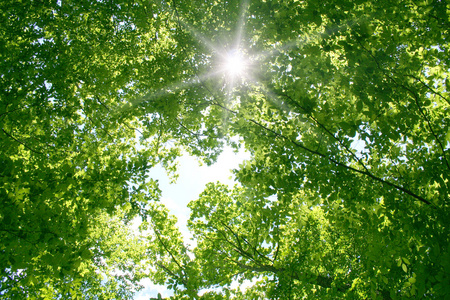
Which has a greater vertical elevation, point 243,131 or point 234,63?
point 234,63

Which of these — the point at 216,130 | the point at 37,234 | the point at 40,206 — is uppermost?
the point at 216,130

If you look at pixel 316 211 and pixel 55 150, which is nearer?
pixel 55 150

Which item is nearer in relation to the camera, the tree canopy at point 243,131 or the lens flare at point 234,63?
the tree canopy at point 243,131

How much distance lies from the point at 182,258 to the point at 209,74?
555 cm

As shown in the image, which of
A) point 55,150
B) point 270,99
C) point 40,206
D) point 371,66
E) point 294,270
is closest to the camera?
point 40,206

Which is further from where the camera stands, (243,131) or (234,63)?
(234,63)

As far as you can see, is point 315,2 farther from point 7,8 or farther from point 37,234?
point 7,8

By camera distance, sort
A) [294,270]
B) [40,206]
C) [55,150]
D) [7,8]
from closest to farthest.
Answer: [40,206] < [7,8] < [55,150] < [294,270]

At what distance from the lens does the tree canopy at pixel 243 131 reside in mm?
2416

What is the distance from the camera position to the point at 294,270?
16.7 ft

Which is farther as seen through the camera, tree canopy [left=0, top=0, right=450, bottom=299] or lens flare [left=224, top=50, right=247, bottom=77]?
lens flare [left=224, top=50, right=247, bottom=77]

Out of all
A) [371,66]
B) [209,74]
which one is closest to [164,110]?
[209,74]

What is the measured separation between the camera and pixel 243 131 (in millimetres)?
3406

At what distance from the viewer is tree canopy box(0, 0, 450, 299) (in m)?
2.42
